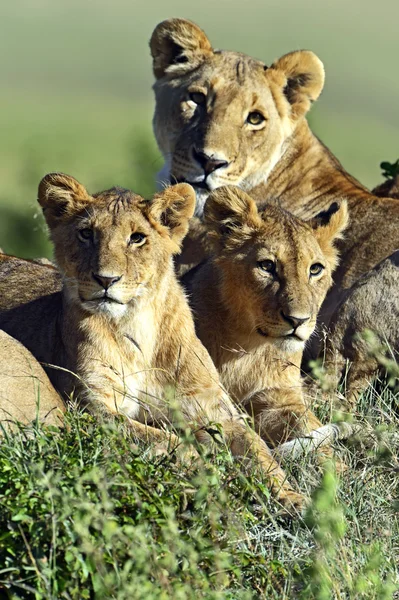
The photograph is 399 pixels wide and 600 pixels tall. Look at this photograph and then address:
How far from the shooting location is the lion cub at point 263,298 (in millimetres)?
5133

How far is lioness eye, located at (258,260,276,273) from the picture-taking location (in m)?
5.25

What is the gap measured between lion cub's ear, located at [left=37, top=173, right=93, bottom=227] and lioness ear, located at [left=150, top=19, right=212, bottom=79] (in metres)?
2.32

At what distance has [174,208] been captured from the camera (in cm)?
521

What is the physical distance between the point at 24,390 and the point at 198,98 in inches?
115

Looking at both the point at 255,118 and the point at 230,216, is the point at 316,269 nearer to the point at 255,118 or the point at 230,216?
the point at 230,216

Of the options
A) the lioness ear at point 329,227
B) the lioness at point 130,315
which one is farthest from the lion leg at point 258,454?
the lioness ear at point 329,227

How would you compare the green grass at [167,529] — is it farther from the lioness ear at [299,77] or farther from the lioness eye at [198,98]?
the lioness ear at [299,77]

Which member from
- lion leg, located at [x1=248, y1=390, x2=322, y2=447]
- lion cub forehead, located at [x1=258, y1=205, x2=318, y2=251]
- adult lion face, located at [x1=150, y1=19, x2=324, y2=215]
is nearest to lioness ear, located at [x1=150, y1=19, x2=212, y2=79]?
adult lion face, located at [x1=150, y1=19, x2=324, y2=215]

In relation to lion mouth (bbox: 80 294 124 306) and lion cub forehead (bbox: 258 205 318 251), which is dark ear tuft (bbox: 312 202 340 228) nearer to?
lion cub forehead (bbox: 258 205 318 251)

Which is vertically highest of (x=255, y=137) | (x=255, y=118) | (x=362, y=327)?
(x=255, y=118)

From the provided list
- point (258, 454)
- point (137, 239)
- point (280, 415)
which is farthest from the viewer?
point (280, 415)

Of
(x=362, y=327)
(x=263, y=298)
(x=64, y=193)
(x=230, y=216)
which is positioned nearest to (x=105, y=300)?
(x=64, y=193)

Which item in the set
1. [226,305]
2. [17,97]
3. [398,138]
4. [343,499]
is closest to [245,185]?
[226,305]

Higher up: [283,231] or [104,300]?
[283,231]
